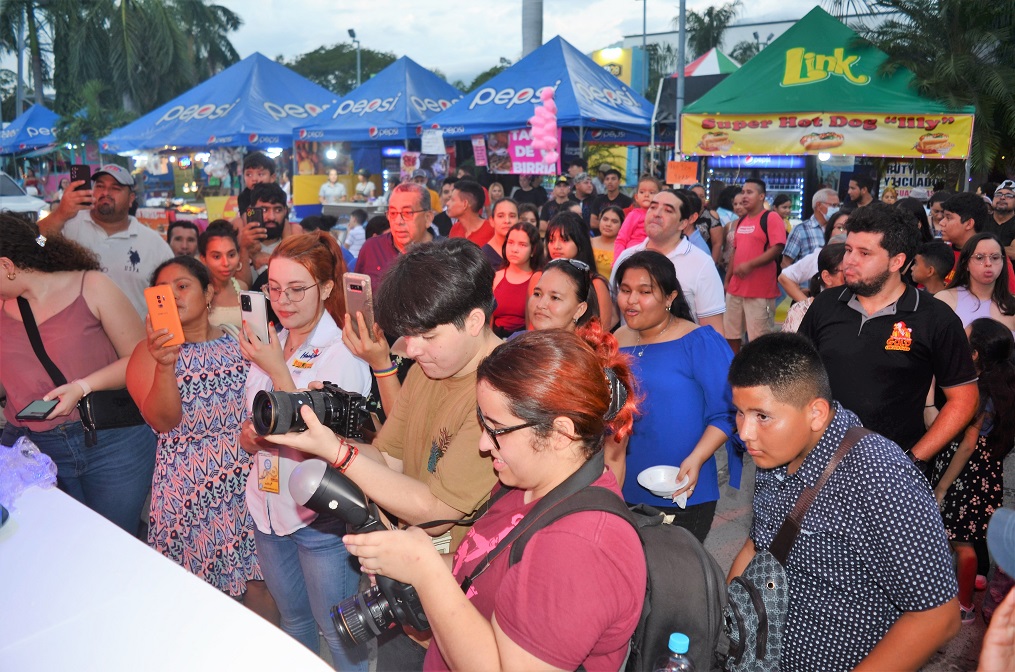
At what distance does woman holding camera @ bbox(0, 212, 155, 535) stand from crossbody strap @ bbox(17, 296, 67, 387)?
0.04 feet

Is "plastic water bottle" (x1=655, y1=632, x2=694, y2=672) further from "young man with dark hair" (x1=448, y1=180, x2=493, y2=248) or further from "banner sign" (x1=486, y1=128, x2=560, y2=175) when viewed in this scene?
"banner sign" (x1=486, y1=128, x2=560, y2=175)

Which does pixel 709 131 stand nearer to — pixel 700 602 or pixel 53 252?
pixel 53 252

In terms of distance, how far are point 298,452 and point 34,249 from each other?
1.44 metres

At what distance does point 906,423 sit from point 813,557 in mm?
1555

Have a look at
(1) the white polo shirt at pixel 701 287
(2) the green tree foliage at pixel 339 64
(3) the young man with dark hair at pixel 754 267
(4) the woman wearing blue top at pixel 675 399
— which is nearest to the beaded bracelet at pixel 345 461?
(4) the woman wearing blue top at pixel 675 399

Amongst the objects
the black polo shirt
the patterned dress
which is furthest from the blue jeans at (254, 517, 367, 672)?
the black polo shirt

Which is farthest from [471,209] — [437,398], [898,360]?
[437,398]

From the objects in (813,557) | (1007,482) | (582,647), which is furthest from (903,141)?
(582,647)

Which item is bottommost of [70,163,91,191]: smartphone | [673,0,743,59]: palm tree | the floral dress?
the floral dress

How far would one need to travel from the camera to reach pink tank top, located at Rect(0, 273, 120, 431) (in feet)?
9.87

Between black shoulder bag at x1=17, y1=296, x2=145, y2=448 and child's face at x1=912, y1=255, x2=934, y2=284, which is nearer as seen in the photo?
black shoulder bag at x1=17, y1=296, x2=145, y2=448

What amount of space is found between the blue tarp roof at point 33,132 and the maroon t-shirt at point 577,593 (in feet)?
105

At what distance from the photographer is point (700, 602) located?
5.11ft

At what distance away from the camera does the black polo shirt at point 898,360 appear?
118 inches
